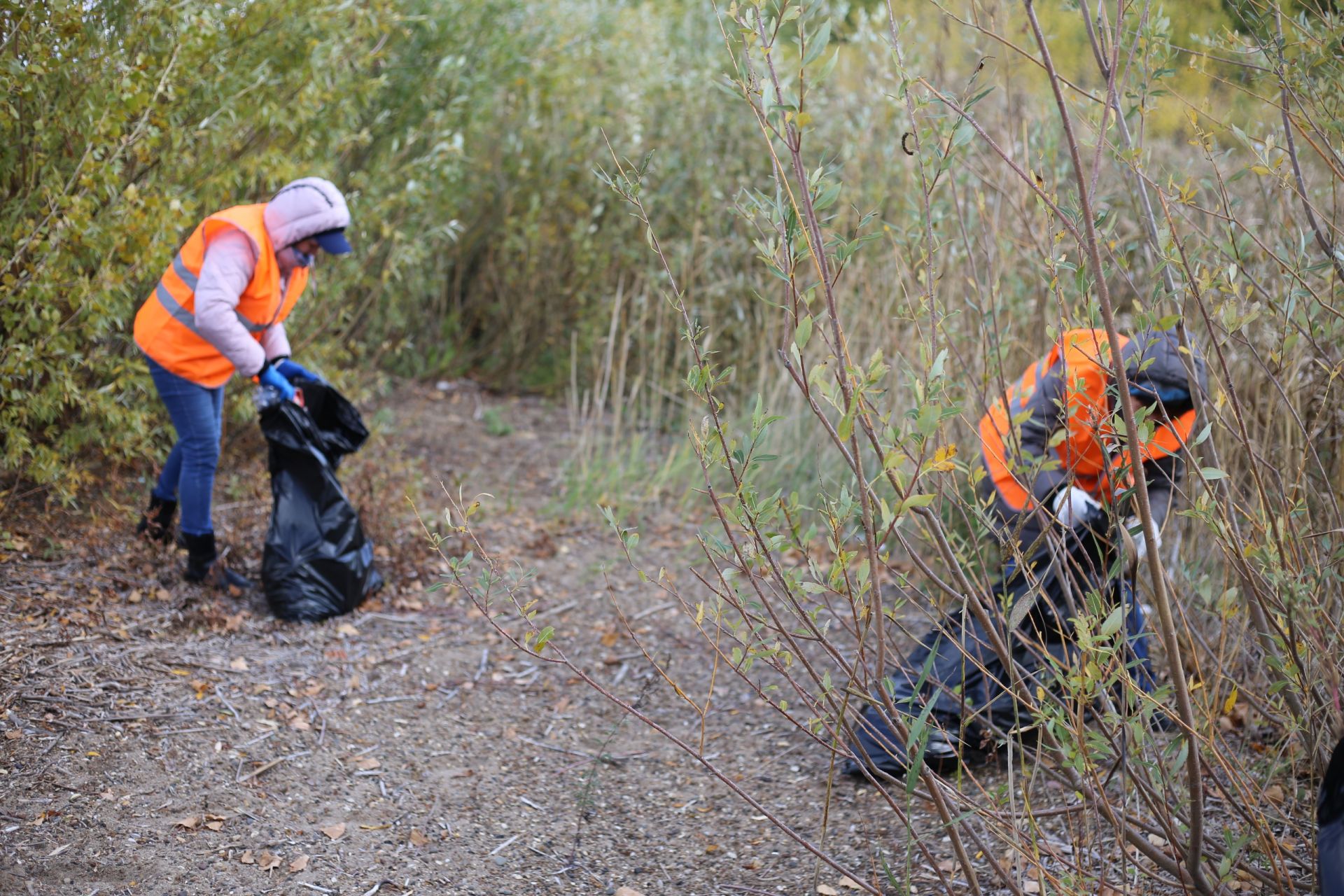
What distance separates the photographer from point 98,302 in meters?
3.73

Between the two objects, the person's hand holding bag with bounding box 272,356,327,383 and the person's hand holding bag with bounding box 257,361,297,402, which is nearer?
the person's hand holding bag with bounding box 257,361,297,402

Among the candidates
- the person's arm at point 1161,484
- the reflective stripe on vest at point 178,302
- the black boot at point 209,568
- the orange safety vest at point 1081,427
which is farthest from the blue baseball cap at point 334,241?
the person's arm at point 1161,484

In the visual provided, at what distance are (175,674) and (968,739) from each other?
2395 mm

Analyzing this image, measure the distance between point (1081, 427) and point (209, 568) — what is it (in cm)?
302

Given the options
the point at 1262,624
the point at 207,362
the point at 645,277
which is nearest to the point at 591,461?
the point at 645,277

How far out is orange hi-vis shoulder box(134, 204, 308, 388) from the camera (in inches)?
144

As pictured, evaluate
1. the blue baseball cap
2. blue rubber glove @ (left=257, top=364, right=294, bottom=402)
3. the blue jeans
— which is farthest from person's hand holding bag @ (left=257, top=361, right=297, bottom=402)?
the blue baseball cap

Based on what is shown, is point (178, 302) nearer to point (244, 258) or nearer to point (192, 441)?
point (244, 258)

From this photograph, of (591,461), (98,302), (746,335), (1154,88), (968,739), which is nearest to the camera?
(1154,88)

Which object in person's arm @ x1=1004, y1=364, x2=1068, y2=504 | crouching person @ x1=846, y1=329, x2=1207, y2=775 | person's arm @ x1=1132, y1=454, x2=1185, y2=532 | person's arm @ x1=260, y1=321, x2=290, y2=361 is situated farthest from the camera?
person's arm @ x1=260, y1=321, x2=290, y2=361

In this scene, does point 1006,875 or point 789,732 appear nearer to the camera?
point 1006,875

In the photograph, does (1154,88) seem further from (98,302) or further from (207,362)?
(98,302)

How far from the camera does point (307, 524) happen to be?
381cm

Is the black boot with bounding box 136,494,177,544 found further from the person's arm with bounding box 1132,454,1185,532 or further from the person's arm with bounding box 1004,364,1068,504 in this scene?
the person's arm with bounding box 1132,454,1185,532
